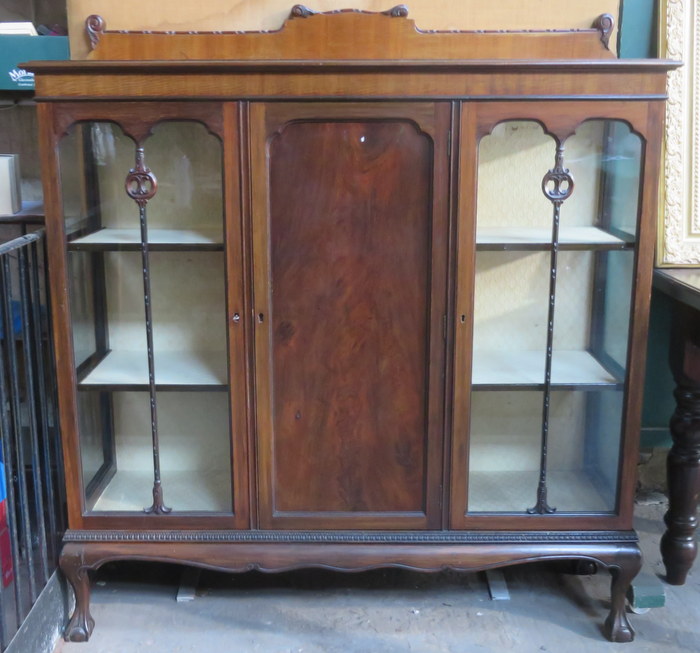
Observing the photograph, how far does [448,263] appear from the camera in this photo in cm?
192

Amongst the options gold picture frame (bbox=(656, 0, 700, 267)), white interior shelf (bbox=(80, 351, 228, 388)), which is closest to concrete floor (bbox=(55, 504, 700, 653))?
white interior shelf (bbox=(80, 351, 228, 388))

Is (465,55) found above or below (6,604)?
above

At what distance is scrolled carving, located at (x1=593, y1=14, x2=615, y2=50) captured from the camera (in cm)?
208

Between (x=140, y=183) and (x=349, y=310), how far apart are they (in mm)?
590

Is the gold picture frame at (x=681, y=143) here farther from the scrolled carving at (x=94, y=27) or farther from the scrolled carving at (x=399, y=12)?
the scrolled carving at (x=94, y=27)

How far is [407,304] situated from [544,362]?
1.35 ft

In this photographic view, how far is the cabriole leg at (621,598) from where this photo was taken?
203 cm

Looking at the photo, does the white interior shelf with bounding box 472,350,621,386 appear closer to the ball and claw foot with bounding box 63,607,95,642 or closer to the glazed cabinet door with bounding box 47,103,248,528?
the glazed cabinet door with bounding box 47,103,248,528

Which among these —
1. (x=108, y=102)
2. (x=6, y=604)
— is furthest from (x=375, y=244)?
(x=6, y=604)

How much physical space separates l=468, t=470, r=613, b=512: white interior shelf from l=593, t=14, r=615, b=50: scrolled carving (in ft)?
3.74

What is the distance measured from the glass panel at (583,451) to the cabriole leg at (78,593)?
1.22 m

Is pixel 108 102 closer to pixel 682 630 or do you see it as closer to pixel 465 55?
pixel 465 55

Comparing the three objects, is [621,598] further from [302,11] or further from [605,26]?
[302,11]

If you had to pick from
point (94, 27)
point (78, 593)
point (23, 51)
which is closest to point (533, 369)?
point (78, 593)
